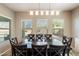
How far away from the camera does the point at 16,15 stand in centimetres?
362

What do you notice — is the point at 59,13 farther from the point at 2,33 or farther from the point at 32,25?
the point at 2,33

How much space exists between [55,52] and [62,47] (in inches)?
8.1

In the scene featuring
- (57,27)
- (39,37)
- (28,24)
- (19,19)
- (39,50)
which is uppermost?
(19,19)

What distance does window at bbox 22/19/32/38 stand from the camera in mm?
3821

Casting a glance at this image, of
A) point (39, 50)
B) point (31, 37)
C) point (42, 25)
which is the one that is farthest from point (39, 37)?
point (39, 50)

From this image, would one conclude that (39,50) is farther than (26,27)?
No

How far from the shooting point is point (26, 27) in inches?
151

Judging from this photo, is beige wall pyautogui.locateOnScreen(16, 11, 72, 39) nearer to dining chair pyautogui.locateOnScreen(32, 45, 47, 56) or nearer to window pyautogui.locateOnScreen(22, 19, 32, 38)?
window pyautogui.locateOnScreen(22, 19, 32, 38)

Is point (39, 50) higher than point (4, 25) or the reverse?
the reverse

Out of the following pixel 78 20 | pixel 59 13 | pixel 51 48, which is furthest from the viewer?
pixel 78 20

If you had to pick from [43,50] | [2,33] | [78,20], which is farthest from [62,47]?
[78,20]

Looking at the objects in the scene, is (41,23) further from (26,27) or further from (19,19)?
(19,19)

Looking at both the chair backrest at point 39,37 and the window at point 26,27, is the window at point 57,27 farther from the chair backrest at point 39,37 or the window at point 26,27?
the window at point 26,27

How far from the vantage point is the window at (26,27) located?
12.5ft
